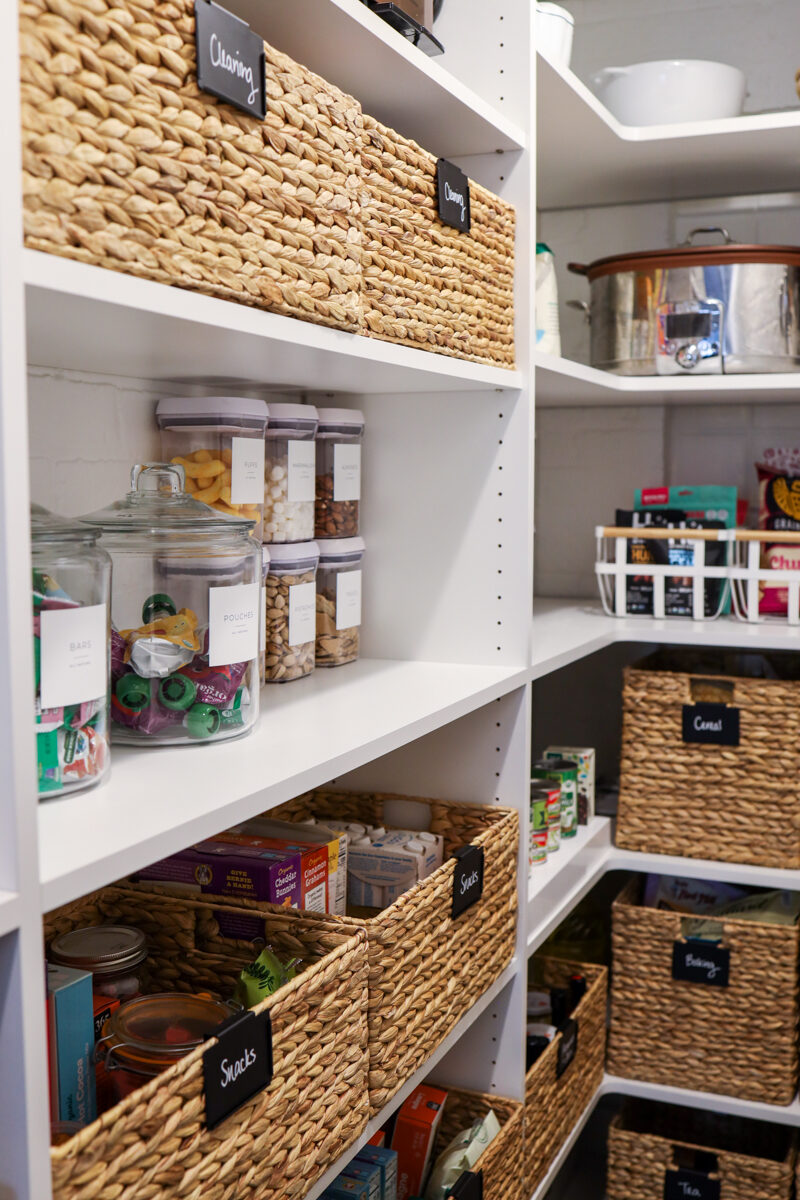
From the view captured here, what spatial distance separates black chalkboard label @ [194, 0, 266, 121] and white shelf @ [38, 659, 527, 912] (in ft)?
1.81

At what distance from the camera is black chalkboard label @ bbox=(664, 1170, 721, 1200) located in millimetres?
2137

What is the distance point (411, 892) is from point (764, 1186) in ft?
4.43

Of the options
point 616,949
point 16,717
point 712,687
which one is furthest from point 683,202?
point 16,717

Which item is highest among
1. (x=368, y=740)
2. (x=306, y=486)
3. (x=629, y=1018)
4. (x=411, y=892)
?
(x=306, y=486)

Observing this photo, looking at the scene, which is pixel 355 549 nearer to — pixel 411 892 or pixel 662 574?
pixel 411 892

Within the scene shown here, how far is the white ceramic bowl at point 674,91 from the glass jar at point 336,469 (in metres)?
1.01

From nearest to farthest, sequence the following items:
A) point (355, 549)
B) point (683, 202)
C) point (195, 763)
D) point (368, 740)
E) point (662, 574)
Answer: point (195, 763)
point (368, 740)
point (355, 549)
point (662, 574)
point (683, 202)

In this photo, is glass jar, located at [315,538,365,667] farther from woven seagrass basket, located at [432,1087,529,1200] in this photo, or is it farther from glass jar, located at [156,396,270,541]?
woven seagrass basket, located at [432,1087,529,1200]

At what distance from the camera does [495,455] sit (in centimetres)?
163

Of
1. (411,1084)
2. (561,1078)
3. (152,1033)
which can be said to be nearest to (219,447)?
(152,1033)

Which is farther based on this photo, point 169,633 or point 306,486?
point 306,486

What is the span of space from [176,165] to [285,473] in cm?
64

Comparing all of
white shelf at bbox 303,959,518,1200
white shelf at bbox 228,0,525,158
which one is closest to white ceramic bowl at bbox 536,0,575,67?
white shelf at bbox 228,0,525,158

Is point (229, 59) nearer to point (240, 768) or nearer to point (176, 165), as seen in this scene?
point (176, 165)
